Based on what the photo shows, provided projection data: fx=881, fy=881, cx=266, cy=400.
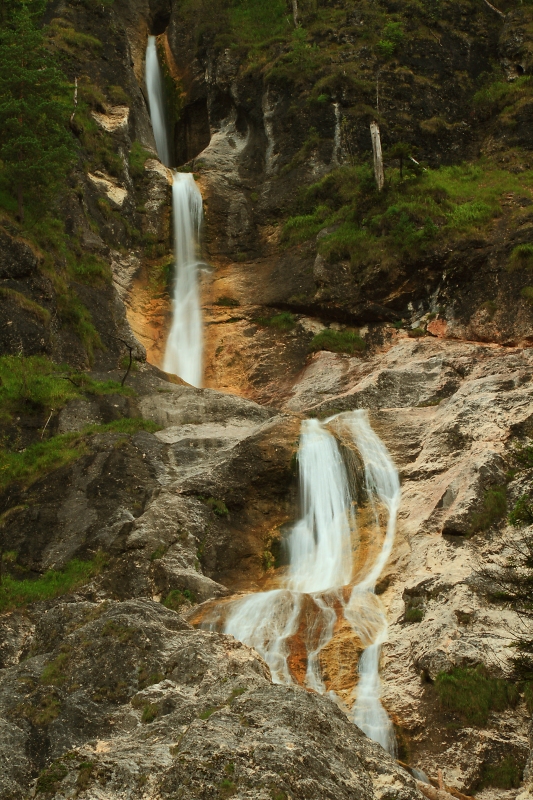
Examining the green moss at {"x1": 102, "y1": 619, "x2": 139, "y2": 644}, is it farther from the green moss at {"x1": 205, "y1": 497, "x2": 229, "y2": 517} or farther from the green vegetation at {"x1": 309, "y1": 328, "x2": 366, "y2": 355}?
the green vegetation at {"x1": 309, "y1": 328, "x2": 366, "y2": 355}

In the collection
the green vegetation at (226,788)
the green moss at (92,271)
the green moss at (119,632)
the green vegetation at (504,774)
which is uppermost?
the green moss at (92,271)

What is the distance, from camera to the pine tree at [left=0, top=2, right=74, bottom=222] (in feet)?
78.6

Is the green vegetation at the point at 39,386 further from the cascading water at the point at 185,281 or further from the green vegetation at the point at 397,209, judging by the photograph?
the green vegetation at the point at 397,209

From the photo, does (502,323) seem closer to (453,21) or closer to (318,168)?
(318,168)

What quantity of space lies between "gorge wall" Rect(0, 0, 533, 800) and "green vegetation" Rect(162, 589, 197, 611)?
7 centimetres

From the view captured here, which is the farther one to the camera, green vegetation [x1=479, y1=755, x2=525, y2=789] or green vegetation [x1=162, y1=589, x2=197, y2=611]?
green vegetation [x1=162, y1=589, x2=197, y2=611]

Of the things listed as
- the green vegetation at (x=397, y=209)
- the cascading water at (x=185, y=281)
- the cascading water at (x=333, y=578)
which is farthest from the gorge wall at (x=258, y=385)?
the cascading water at (x=185, y=281)

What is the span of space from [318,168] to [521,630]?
2579 centimetres

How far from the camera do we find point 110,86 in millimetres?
36531

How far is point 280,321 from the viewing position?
97.6ft

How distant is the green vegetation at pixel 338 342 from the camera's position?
1096 inches

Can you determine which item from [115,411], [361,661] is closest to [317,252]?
[115,411]

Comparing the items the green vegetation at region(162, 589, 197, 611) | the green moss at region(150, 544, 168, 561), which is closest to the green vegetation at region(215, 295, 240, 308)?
the green moss at region(150, 544, 168, 561)

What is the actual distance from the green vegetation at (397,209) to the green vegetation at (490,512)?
13665 mm
